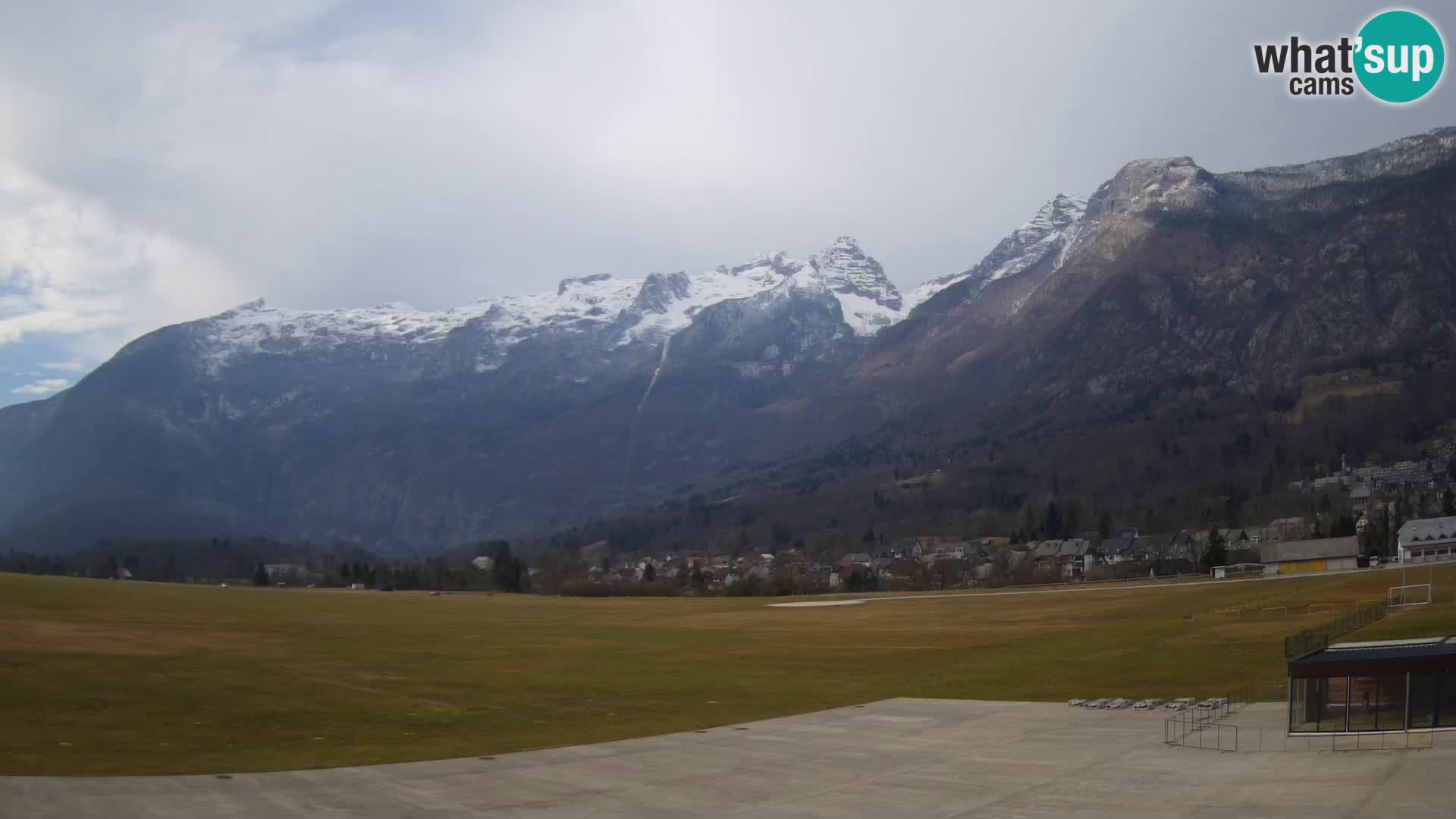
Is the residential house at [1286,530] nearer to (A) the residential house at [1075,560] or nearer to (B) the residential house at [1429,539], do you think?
(A) the residential house at [1075,560]

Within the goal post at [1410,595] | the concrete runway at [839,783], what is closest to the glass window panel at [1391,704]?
the concrete runway at [839,783]

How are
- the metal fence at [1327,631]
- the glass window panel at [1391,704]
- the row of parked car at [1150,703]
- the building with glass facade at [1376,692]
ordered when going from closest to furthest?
the building with glass facade at [1376,692] → the glass window panel at [1391,704] → the metal fence at [1327,631] → the row of parked car at [1150,703]

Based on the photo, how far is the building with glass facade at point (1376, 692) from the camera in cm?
3725

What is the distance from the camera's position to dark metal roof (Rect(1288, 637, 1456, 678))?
37344 mm

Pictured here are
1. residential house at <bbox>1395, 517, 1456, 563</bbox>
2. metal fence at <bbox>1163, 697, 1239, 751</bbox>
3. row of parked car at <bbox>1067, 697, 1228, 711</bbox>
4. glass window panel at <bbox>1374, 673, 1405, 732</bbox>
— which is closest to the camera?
glass window panel at <bbox>1374, 673, 1405, 732</bbox>

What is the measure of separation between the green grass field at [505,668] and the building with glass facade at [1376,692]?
31.3ft

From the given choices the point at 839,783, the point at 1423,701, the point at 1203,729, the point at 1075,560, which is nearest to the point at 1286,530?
the point at 1075,560

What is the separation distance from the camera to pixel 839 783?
35531 millimetres

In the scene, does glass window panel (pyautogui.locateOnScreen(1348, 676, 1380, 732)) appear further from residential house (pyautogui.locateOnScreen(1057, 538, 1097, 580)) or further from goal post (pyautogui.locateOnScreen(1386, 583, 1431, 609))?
residential house (pyautogui.locateOnScreen(1057, 538, 1097, 580))

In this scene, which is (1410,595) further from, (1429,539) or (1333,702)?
(1429,539)

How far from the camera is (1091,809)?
30891mm

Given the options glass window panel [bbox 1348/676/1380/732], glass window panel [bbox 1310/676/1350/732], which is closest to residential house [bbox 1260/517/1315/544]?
glass window panel [bbox 1310/676/1350/732]

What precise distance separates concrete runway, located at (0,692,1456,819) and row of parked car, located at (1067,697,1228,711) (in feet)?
6.69

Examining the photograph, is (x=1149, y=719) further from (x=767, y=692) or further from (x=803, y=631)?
(x=803, y=631)
